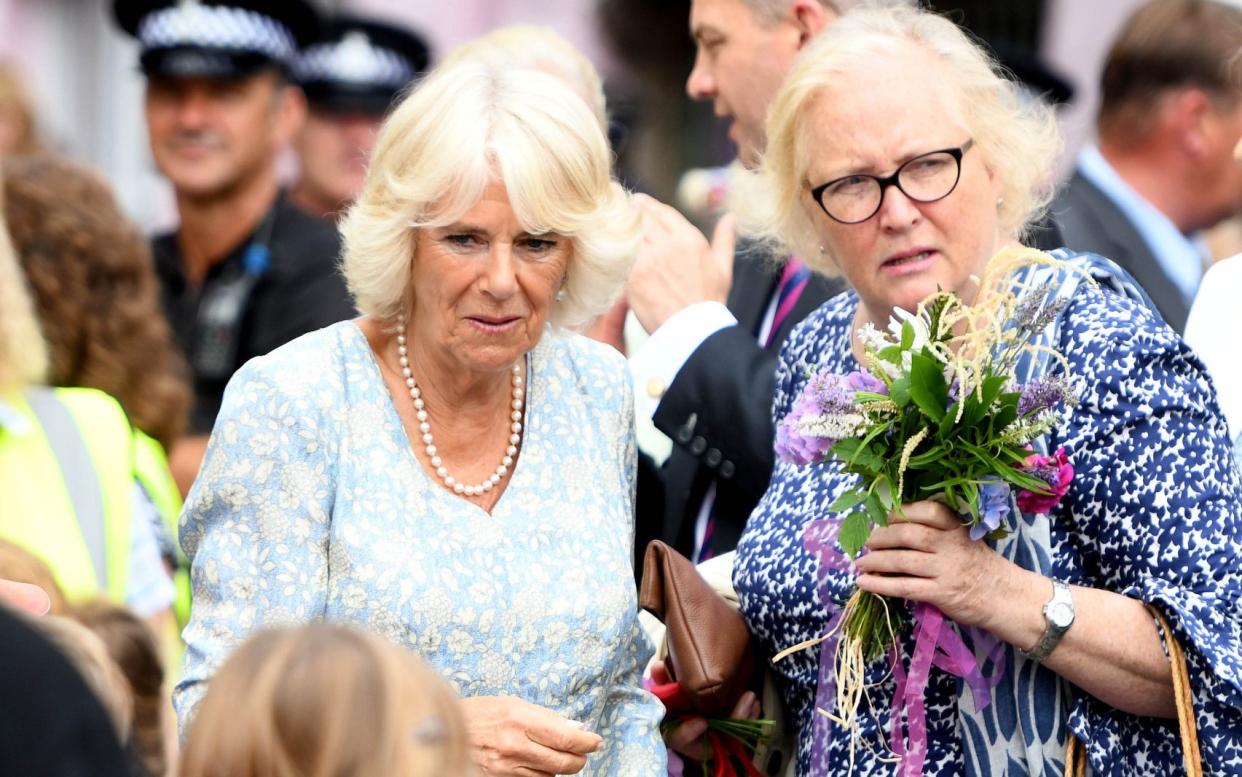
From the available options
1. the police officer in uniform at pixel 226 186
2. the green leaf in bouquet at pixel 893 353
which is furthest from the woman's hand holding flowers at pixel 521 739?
the police officer in uniform at pixel 226 186

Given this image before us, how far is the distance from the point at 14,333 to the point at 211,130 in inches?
89.3

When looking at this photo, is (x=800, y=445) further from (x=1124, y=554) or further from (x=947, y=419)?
(x=1124, y=554)

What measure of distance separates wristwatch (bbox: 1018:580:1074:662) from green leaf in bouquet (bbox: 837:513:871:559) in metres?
0.31

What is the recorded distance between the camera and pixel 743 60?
462cm

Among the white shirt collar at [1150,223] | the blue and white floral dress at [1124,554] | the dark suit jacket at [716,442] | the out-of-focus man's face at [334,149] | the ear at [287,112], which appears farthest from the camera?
the out-of-focus man's face at [334,149]

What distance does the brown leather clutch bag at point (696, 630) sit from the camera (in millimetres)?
3539

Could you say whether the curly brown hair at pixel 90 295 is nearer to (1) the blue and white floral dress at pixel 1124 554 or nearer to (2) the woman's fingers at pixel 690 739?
(2) the woman's fingers at pixel 690 739

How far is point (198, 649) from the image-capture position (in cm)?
315


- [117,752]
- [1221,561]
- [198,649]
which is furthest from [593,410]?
[117,752]

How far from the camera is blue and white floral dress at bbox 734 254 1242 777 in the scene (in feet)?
10.1

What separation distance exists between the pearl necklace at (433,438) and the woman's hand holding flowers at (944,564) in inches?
29.4

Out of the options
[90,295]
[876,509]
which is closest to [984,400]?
[876,509]

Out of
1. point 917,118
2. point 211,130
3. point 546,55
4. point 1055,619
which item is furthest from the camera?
point 211,130

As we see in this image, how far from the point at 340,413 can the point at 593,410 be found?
1.80 feet
